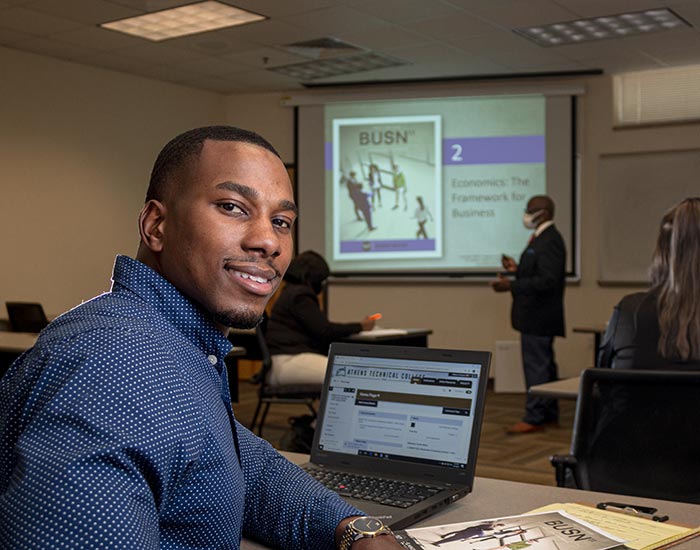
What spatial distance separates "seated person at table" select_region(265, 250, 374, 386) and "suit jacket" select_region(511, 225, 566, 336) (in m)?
1.68

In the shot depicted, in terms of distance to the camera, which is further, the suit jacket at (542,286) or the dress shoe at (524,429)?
the suit jacket at (542,286)

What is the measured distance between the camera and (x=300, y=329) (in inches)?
191

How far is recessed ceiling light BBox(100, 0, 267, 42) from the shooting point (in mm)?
Answer: 5840

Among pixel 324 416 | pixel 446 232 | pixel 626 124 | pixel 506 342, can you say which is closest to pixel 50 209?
pixel 446 232

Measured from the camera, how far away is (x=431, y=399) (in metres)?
1.65

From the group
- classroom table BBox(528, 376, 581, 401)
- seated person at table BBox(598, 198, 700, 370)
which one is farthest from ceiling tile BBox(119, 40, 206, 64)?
seated person at table BBox(598, 198, 700, 370)

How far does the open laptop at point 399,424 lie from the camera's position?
1.57m

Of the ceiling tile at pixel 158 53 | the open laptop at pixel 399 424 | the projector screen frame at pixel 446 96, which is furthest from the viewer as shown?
the projector screen frame at pixel 446 96

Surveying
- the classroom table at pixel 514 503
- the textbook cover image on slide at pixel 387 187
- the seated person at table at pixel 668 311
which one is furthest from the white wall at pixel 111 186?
the classroom table at pixel 514 503

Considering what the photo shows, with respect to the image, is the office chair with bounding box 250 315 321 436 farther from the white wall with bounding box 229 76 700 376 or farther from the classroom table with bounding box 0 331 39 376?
the white wall with bounding box 229 76 700 376

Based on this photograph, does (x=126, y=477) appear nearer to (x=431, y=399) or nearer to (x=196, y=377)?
(x=196, y=377)

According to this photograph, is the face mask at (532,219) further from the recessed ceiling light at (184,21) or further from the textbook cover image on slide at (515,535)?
the textbook cover image on slide at (515,535)

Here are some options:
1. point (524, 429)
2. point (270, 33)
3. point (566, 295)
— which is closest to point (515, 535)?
point (524, 429)

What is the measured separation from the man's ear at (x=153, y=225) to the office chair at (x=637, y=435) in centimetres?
135
